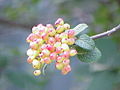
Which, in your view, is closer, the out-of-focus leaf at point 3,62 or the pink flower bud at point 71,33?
the pink flower bud at point 71,33

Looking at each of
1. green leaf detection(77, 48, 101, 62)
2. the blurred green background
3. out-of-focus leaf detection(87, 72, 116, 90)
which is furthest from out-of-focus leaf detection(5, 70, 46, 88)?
green leaf detection(77, 48, 101, 62)

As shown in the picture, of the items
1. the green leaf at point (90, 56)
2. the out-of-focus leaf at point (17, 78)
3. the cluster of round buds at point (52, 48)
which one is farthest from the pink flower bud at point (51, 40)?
the out-of-focus leaf at point (17, 78)

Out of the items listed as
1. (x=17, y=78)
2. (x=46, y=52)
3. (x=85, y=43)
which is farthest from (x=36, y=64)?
(x=17, y=78)

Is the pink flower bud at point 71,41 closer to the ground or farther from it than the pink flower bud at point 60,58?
farther from it

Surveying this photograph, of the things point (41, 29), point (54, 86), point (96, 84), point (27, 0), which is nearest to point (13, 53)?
point (27, 0)

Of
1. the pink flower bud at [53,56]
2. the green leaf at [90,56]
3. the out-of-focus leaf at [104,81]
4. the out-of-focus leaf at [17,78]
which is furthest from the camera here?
the out-of-focus leaf at [17,78]

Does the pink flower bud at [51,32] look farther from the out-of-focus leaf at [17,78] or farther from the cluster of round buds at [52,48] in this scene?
the out-of-focus leaf at [17,78]

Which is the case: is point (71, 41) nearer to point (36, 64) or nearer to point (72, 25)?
point (36, 64)
